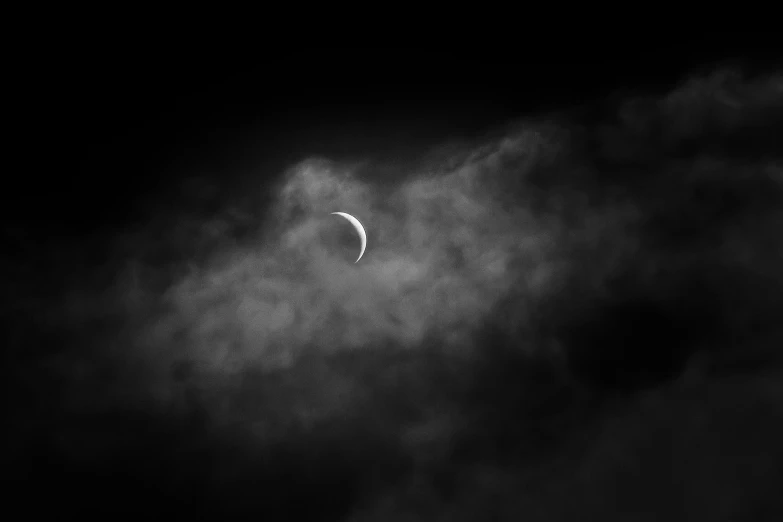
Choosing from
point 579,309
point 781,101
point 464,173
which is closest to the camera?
point 781,101

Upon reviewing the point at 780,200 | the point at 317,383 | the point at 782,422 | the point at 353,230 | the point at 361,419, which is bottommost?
the point at 782,422

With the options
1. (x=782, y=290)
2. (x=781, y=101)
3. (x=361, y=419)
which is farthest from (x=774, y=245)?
(x=361, y=419)

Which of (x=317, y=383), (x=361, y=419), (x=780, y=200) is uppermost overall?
(x=780, y=200)

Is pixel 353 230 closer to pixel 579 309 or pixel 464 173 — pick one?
pixel 464 173

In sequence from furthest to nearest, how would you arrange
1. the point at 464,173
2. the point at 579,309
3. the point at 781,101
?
the point at 579,309 < the point at 464,173 < the point at 781,101

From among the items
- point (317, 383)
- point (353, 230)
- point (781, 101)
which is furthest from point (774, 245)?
point (317, 383)

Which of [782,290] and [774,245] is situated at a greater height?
[774,245]

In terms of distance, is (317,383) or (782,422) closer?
(782,422)

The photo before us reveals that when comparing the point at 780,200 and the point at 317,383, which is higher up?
the point at 780,200

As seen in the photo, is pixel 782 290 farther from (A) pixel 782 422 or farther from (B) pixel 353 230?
(B) pixel 353 230
